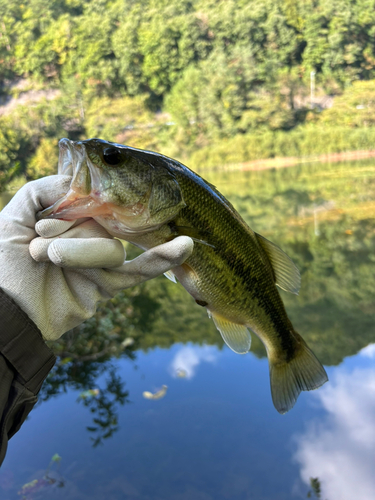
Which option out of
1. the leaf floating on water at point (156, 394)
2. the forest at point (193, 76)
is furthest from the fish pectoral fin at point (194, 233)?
the forest at point (193, 76)

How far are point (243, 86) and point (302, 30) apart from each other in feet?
49.9

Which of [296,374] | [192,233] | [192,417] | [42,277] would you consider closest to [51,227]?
[42,277]

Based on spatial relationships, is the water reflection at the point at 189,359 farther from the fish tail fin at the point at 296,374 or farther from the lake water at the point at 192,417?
the fish tail fin at the point at 296,374

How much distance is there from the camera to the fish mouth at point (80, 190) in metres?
1.10

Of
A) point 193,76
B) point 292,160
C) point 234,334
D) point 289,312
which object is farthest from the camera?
point 193,76

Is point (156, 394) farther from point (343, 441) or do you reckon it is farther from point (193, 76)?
Result: point (193, 76)

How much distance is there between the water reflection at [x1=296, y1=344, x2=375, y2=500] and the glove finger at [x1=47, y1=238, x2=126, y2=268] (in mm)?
2664

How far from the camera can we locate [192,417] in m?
3.74

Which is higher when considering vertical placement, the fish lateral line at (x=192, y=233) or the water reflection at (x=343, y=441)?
the fish lateral line at (x=192, y=233)

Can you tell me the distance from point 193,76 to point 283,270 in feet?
135

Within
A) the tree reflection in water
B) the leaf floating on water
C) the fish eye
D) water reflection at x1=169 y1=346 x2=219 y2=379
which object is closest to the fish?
the fish eye

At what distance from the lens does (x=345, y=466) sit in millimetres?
3166

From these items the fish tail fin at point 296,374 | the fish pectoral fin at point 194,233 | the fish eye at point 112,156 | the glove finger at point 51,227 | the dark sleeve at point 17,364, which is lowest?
the fish tail fin at point 296,374

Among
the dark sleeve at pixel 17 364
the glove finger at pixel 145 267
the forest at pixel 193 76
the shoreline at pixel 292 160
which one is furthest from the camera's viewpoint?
the forest at pixel 193 76
